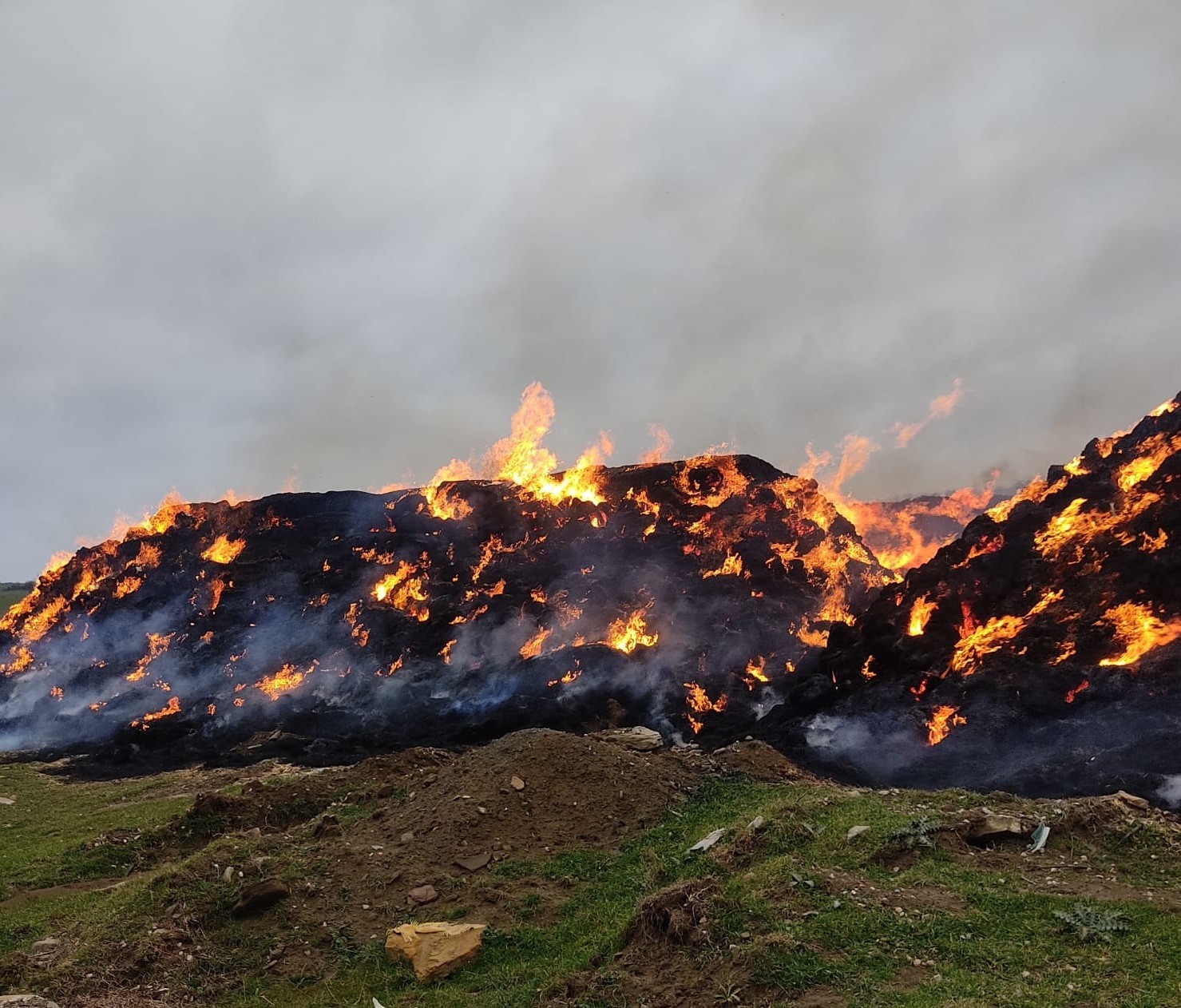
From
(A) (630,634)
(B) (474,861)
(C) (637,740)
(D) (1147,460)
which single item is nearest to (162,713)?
(A) (630,634)

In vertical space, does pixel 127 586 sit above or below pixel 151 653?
above

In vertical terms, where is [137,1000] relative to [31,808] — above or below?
below

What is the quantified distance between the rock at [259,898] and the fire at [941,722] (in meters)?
28.8

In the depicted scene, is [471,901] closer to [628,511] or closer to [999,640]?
[999,640]

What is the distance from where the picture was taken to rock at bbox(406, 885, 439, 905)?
1543cm

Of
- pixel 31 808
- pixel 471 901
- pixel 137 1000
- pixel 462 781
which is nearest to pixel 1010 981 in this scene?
pixel 471 901

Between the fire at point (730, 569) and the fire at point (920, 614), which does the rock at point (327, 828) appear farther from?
the fire at point (730, 569)

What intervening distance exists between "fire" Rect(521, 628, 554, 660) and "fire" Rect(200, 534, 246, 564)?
4440 centimetres

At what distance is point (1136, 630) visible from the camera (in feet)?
108

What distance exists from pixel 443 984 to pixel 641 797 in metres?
9.39

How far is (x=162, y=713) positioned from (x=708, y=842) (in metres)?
63.4

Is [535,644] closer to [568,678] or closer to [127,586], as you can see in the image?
[568,678]

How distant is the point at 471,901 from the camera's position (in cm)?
1520

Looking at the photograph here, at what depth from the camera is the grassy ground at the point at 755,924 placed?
31.5 feet
